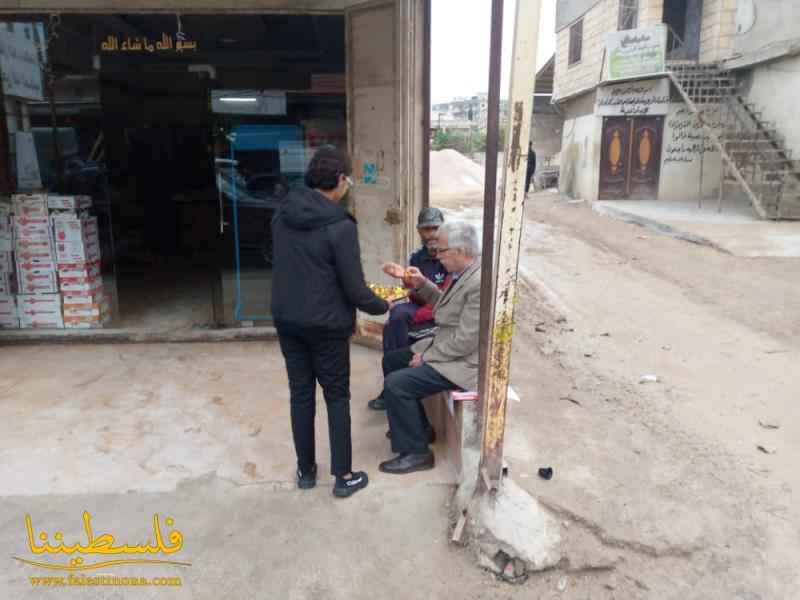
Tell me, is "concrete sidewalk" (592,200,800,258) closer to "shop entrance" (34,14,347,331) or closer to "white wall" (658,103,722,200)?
"white wall" (658,103,722,200)

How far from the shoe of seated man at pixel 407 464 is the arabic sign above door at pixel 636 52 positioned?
16.0m

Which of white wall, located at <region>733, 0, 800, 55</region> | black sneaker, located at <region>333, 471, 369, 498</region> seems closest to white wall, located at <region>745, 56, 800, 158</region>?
white wall, located at <region>733, 0, 800, 55</region>

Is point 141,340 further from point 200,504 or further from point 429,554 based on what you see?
point 429,554

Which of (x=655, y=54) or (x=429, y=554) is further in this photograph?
(x=655, y=54)

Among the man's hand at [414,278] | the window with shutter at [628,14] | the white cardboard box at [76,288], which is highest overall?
the window with shutter at [628,14]

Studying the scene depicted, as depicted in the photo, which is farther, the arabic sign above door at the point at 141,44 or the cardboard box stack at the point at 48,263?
the arabic sign above door at the point at 141,44

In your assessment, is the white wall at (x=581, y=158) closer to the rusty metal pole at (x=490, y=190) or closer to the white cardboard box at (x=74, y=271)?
the white cardboard box at (x=74, y=271)

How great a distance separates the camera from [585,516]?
2.94 meters

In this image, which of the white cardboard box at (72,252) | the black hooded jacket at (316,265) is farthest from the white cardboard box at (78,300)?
the black hooded jacket at (316,265)

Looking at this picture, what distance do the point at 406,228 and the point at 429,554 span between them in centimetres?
265

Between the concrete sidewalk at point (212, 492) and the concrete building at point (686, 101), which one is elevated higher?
the concrete building at point (686, 101)

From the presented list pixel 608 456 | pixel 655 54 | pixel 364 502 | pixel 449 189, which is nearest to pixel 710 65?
pixel 655 54

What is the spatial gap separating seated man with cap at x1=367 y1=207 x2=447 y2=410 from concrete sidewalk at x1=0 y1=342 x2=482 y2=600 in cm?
49

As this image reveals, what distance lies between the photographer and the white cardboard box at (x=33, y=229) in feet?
17.2
